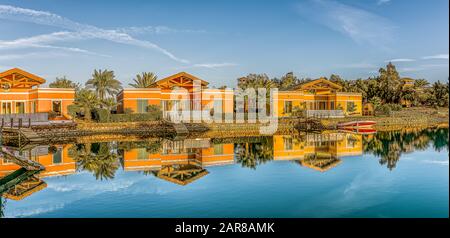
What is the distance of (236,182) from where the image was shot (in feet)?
43.7

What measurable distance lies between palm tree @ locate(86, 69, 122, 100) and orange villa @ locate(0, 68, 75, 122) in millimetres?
17175

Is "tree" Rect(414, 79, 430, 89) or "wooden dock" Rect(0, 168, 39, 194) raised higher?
"tree" Rect(414, 79, 430, 89)

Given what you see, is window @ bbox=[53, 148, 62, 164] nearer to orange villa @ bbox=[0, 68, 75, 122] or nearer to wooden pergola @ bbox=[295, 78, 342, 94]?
orange villa @ bbox=[0, 68, 75, 122]

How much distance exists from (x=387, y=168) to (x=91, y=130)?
22.6m

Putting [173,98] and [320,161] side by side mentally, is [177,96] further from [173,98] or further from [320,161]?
[320,161]

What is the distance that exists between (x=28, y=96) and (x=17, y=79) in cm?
191

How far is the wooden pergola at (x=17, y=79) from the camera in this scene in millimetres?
30141

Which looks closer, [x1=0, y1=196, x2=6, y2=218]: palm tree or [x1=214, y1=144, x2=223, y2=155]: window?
[x1=0, y1=196, x2=6, y2=218]: palm tree

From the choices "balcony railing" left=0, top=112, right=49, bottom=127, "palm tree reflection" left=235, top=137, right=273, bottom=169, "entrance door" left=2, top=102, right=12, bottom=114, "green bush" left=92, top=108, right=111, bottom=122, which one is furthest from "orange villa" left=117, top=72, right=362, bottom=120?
"palm tree reflection" left=235, top=137, right=273, bottom=169

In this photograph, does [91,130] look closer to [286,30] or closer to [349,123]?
[286,30]

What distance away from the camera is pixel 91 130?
2920 cm

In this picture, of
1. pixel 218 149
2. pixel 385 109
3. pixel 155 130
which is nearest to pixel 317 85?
pixel 385 109

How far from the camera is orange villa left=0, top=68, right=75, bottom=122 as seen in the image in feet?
101
